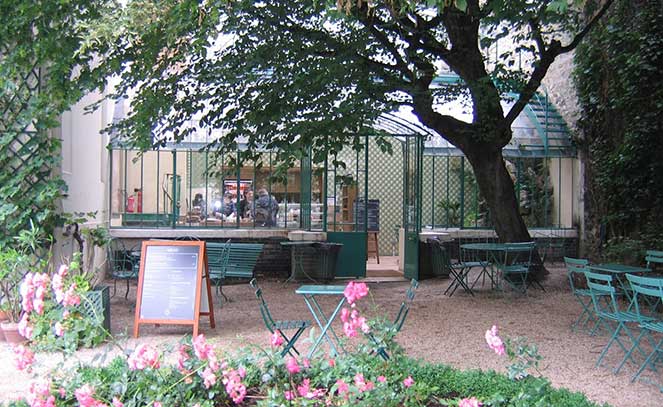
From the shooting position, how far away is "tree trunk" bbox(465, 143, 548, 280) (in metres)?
9.78

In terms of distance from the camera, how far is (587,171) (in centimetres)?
1205

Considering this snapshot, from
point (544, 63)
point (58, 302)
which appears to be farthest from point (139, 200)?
point (58, 302)

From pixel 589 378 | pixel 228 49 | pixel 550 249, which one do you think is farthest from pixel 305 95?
pixel 550 249

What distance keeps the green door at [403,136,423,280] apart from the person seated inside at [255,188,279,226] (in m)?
2.51

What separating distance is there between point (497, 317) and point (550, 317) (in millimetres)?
657

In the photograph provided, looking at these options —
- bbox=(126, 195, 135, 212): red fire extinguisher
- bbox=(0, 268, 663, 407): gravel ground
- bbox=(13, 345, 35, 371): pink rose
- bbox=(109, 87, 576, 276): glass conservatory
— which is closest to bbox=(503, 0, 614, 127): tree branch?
bbox=(109, 87, 576, 276): glass conservatory

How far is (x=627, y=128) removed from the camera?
10.7 m

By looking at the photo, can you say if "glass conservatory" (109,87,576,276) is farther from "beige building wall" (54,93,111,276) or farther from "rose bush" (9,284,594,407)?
"rose bush" (9,284,594,407)

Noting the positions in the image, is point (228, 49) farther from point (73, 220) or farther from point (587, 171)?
point (587, 171)

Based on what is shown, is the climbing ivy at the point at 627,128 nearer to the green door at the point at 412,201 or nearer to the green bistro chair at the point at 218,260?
the green door at the point at 412,201

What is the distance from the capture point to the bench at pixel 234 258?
27.6 feet

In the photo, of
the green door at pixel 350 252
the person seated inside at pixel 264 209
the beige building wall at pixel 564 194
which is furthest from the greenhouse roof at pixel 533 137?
the person seated inside at pixel 264 209

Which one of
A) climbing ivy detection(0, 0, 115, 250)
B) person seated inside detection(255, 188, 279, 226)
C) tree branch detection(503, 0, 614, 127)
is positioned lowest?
person seated inside detection(255, 188, 279, 226)

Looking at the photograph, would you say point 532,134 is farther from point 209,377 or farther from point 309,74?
point 209,377
